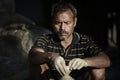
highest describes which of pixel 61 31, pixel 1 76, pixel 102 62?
pixel 61 31

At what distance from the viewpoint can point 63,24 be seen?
13.7 feet

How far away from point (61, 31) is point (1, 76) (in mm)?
1756

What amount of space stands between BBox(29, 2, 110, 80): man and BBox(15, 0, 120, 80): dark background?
155 inches

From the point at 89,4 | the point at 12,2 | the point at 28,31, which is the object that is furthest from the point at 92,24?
the point at 28,31

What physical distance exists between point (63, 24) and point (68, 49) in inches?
13.7

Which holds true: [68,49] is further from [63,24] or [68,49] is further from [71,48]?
[63,24]

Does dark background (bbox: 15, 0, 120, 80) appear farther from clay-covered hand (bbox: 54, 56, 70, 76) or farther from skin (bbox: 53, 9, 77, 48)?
clay-covered hand (bbox: 54, 56, 70, 76)

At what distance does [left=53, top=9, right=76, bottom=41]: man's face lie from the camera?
4.17 metres

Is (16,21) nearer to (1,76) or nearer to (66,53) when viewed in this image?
(1,76)

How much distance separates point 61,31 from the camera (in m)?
4.17

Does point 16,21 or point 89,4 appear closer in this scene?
point 16,21

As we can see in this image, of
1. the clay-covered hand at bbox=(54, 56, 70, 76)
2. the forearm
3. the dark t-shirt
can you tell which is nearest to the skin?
the dark t-shirt

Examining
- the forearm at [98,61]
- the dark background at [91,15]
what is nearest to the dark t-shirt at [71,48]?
the forearm at [98,61]

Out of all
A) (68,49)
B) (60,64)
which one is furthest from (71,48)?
(60,64)
